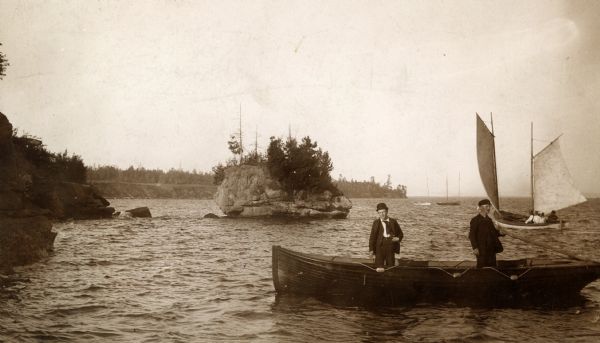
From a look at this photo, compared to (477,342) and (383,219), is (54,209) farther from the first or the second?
(477,342)

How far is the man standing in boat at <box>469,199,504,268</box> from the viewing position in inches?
491

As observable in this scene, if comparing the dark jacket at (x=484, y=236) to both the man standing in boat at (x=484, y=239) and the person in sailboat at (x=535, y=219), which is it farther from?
the person in sailboat at (x=535, y=219)

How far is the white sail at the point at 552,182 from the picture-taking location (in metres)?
38.0

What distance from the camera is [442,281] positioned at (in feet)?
42.1

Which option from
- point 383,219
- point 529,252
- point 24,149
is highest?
point 24,149

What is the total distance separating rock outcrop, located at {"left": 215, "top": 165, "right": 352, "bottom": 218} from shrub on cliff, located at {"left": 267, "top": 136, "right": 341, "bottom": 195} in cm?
93

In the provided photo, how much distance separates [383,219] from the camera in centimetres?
1259

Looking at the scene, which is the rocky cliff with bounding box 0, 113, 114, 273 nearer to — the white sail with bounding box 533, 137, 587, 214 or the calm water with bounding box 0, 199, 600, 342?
the calm water with bounding box 0, 199, 600, 342

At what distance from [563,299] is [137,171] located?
194843 mm

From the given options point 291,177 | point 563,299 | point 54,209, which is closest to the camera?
point 563,299

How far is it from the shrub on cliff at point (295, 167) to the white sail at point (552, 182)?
92.2 ft

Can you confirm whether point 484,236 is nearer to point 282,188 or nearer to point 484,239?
point 484,239

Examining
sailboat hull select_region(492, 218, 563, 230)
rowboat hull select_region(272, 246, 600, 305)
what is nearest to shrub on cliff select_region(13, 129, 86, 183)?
rowboat hull select_region(272, 246, 600, 305)

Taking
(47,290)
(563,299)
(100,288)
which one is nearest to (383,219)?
(563,299)
